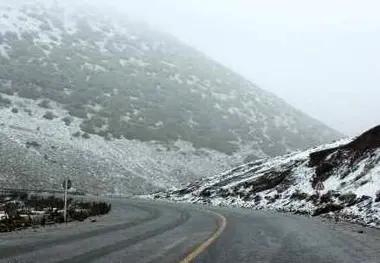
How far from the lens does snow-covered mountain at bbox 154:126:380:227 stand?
1042 inches

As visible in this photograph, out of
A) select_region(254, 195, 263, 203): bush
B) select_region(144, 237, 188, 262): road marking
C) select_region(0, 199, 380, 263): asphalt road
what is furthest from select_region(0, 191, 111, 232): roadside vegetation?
select_region(254, 195, 263, 203): bush

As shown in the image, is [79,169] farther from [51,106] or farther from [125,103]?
[125,103]

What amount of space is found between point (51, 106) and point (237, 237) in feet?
181

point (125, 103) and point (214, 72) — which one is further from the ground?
point (214, 72)

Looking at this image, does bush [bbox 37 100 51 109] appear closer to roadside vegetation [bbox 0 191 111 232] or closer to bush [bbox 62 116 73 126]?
bush [bbox 62 116 73 126]

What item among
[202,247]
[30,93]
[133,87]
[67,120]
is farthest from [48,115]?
[202,247]

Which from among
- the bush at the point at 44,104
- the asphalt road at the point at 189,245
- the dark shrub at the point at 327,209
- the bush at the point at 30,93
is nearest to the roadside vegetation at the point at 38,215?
the asphalt road at the point at 189,245

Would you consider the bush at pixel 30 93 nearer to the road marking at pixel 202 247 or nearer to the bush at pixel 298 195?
the bush at pixel 298 195

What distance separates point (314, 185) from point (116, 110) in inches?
1637

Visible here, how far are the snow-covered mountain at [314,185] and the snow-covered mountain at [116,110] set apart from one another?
10382 mm

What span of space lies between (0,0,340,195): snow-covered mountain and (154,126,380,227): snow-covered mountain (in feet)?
34.1

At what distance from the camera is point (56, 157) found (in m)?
53.8

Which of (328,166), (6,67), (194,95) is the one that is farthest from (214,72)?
(328,166)

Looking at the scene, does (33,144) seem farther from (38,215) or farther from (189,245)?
(189,245)
